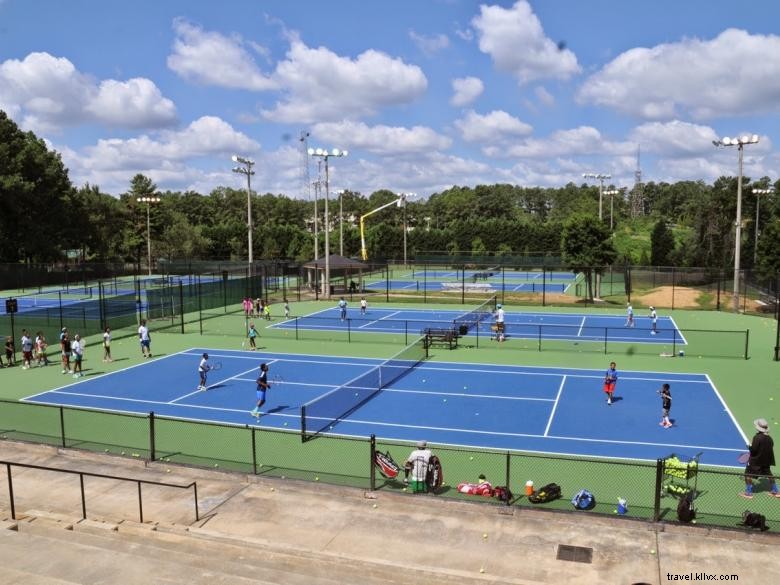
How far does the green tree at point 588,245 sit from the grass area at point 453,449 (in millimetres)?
15874

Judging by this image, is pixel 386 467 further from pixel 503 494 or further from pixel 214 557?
pixel 214 557

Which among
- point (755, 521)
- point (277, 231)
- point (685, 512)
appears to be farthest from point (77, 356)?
point (277, 231)

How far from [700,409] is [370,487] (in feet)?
40.9

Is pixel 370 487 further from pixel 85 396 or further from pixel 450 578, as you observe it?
pixel 85 396

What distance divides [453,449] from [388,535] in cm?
273

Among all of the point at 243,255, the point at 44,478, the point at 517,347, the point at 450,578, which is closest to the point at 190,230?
the point at 243,255

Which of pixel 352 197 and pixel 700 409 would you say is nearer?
pixel 700 409

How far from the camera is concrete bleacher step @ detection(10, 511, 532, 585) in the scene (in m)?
9.34

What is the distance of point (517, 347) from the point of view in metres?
31.3

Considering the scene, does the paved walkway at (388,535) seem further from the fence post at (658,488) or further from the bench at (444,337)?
the bench at (444,337)

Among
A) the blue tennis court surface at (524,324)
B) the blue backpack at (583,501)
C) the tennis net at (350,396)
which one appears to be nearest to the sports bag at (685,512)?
the blue backpack at (583,501)

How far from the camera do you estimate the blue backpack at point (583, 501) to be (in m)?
11.9

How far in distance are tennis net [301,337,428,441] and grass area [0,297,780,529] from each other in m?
0.76

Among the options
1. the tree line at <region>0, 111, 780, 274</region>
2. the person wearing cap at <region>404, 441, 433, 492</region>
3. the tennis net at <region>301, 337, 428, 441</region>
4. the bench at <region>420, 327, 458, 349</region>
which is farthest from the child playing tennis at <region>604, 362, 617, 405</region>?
the tree line at <region>0, 111, 780, 274</region>
